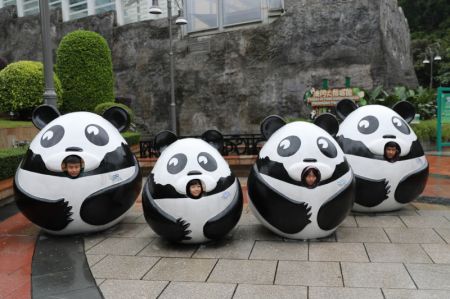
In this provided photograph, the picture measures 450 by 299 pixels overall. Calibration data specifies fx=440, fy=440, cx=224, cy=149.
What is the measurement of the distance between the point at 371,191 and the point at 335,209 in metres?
1.47

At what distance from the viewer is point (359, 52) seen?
16422 mm

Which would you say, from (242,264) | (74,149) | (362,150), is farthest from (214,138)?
(362,150)

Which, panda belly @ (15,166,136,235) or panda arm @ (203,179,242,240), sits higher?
panda belly @ (15,166,136,235)

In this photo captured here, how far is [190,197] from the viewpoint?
5.26 m

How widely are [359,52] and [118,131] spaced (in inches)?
478

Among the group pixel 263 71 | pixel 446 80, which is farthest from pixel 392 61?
pixel 446 80

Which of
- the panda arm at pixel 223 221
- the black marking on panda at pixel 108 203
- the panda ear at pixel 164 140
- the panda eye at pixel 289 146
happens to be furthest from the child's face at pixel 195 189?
the black marking on panda at pixel 108 203

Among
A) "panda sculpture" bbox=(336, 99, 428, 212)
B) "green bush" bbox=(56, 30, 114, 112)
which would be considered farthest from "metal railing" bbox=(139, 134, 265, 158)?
"green bush" bbox=(56, 30, 114, 112)

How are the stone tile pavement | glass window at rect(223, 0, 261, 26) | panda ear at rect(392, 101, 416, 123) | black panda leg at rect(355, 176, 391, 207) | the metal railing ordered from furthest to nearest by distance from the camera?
glass window at rect(223, 0, 261, 26), the metal railing, panda ear at rect(392, 101, 416, 123), black panda leg at rect(355, 176, 391, 207), the stone tile pavement

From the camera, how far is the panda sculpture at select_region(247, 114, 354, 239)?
17.7ft

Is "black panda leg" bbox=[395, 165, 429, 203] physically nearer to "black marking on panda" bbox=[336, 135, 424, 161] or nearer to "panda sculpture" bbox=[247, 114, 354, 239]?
"black marking on panda" bbox=[336, 135, 424, 161]

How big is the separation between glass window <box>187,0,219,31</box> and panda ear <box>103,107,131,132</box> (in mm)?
13771

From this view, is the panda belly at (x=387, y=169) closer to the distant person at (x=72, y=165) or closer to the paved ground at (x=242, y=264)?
the paved ground at (x=242, y=264)

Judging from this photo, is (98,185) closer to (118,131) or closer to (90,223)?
(90,223)
